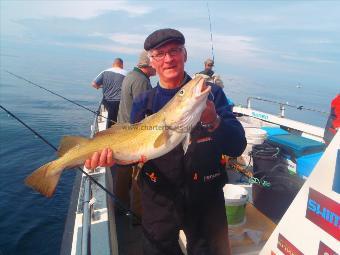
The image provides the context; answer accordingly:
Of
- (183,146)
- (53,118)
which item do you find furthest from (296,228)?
(53,118)

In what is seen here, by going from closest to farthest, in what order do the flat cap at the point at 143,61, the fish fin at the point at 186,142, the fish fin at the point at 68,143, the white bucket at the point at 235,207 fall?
1. the fish fin at the point at 186,142
2. the fish fin at the point at 68,143
3. the white bucket at the point at 235,207
4. the flat cap at the point at 143,61

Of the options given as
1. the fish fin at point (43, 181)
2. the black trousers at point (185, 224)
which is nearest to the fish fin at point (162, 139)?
the black trousers at point (185, 224)

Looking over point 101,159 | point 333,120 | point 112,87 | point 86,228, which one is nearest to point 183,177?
point 101,159

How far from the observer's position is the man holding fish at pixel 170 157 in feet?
9.50

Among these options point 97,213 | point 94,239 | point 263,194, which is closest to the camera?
point 94,239

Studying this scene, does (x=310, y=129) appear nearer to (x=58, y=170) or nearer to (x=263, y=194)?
(x=263, y=194)

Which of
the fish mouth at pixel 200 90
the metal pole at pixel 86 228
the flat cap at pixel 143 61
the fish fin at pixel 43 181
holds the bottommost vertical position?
the metal pole at pixel 86 228

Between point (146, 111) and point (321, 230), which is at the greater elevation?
point (146, 111)

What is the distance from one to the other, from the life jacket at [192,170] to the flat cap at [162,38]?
0.90 m

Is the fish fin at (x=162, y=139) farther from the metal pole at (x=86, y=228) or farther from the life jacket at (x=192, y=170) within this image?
the metal pole at (x=86, y=228)

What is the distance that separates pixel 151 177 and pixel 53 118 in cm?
1799

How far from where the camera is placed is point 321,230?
2.17 m

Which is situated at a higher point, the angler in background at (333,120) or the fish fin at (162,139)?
the fish fin at (162,139)

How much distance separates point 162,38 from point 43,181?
6.21 feet
